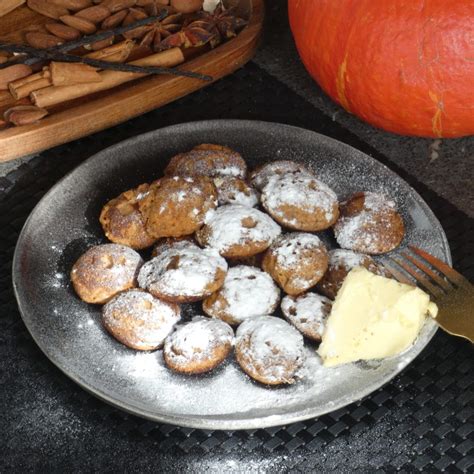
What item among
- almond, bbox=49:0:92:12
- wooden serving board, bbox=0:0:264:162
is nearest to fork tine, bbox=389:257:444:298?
wooden serving board, bbox=0:0:264:162

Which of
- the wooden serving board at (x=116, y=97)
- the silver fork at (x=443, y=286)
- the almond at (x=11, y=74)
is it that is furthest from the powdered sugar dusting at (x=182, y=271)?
the almond at (x=11, y=74)

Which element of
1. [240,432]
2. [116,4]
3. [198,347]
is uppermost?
[116,4]

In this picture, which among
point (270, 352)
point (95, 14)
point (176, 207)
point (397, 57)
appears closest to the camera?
point (270, 352)

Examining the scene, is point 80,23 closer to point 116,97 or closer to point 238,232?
point 116,97

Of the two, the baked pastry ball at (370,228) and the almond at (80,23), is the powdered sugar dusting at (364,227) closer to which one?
the baked pastry ball at (370,228)

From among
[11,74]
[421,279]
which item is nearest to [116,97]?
[11,74]

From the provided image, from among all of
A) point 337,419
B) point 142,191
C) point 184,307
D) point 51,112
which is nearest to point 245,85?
point 51,112
